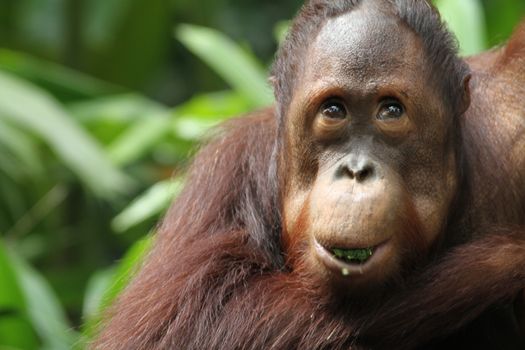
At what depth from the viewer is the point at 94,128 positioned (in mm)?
5617

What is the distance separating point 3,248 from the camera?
14.1 ft

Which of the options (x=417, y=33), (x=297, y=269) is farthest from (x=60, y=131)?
(x=417, y=33)

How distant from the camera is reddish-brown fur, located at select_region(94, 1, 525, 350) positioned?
112 inches

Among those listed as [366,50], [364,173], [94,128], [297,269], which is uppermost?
[366,50]

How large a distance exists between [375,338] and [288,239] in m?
0.37

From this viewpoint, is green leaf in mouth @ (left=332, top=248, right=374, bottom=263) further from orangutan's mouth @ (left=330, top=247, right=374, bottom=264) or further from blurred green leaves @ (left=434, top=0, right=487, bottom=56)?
blurred green leaves @ (left=434, top=0, right=487, bottom=56)

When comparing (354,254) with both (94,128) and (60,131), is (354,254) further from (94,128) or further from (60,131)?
(94,128)

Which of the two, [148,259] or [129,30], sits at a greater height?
Result: [129,30]

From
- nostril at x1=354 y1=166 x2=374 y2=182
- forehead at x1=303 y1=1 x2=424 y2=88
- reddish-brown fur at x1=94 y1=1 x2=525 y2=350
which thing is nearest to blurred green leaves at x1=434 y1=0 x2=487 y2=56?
reddish-brown fur at x1=94 y1=1 x2=525 y2=350

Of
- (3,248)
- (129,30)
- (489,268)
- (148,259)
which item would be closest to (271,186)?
(148,259)

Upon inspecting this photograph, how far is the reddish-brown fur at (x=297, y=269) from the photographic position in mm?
2850

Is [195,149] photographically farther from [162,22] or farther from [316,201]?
[162,22]

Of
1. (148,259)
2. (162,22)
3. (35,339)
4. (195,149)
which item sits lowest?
(35,339)

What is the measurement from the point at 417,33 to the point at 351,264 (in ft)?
2.07
